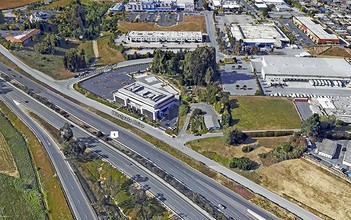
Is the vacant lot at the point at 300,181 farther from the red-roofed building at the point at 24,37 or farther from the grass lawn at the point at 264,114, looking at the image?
the red-roofed building at the point at 24,37

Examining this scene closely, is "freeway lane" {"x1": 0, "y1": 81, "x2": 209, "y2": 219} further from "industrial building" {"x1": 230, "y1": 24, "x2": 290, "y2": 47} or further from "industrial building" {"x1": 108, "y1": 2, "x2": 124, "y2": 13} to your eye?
"industrial building" {"x1": 108, "y1": 2, "x2": 124, "y2": 13}

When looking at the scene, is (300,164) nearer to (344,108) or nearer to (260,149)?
(260,149)

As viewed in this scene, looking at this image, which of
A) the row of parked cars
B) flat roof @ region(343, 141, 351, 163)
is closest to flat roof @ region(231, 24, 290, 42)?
the row of parked cars

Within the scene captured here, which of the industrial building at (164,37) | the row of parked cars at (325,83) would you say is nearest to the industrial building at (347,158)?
the row of parked cars at (325,83)

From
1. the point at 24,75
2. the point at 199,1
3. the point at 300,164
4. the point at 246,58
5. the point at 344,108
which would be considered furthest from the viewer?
the point at 199,1

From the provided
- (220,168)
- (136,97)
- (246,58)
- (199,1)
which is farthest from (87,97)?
(199,1)

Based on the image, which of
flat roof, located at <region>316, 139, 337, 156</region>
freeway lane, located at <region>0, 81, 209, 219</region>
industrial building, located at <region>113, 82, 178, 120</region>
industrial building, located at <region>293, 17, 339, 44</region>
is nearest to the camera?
freeway lane, located at <region>0, 81, 209, 219</region>

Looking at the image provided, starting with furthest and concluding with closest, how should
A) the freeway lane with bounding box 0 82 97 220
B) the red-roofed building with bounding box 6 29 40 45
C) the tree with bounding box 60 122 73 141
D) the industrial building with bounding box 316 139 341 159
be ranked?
the red-roofed building with bounding box 6 29 40 45 → the tree with bounding box 60 122 73 141 → the industrial building with bounding box 316 139 341 159 → the freeway lane with bounding box 0 82 97 220
